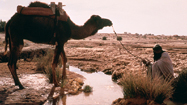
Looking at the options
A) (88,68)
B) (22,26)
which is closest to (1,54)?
(88,68)

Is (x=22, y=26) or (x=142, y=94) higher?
(x=22, y=26)

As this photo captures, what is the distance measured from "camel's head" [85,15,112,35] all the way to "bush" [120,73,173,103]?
8.51 ft

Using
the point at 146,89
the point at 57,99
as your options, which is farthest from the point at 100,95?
the point at 146,89

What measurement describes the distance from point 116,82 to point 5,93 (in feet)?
16.3

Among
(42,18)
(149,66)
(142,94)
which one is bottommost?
(142,94)

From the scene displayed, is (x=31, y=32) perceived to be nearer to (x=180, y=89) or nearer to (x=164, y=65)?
(x=164, y=65)

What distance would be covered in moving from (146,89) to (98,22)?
10.7 ft

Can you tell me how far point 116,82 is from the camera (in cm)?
895

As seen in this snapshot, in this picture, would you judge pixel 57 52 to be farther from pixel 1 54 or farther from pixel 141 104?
pixel 1 54

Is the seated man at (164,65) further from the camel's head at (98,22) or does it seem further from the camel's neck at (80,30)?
the camel's neck at (80,30)

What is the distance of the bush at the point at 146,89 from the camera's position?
500cm

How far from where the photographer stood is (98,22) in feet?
23.4

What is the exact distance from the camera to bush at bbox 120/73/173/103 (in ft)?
16.4

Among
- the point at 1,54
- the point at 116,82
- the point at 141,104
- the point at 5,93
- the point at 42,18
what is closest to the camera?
the point at 141,104
